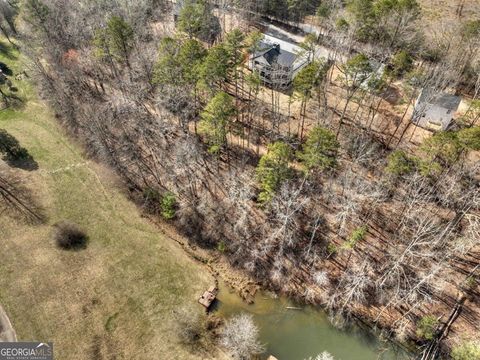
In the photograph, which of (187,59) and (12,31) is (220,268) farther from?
(12,31)

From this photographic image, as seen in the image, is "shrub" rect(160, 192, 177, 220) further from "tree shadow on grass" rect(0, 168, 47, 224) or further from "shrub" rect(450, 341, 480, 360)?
"shrub" rect(450, 341, 480, 360)

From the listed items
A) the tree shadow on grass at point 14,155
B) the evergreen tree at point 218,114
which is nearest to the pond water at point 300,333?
the evergreen tree at point 218,114

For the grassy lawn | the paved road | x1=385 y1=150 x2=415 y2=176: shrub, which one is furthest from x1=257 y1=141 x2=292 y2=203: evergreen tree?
the paved road

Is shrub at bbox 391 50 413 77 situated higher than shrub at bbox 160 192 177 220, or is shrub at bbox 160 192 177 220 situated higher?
shrub at bbox 391 50 413 77

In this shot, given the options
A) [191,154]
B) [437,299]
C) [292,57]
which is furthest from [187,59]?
[437,299]

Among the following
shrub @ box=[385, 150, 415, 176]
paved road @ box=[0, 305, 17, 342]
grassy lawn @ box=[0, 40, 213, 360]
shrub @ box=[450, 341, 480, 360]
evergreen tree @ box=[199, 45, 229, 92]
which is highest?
evergreen tree @ box=[199, 45, 229, 92]

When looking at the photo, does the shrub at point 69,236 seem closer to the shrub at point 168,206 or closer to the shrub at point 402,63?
the shrub at point 168,206

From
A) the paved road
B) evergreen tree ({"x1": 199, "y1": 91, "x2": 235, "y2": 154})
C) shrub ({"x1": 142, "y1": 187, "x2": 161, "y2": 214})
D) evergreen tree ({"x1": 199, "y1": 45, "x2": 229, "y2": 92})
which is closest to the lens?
the paved road
